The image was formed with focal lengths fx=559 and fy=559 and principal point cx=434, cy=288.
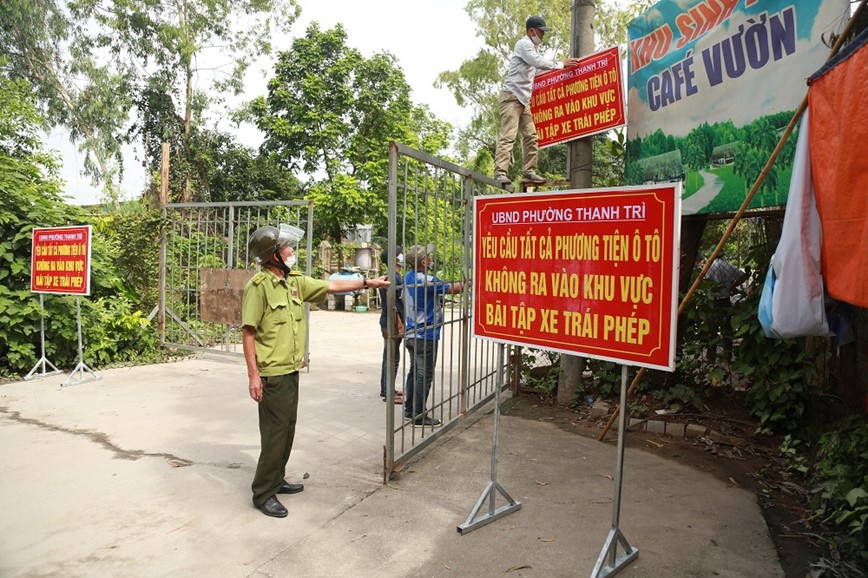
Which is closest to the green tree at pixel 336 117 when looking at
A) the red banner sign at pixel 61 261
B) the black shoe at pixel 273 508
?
the red banner sign at pixel 61 261

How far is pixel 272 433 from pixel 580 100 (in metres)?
4.09

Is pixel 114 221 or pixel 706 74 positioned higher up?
pixel 706 74

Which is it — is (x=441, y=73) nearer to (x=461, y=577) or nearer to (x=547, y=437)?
(x=547, y=437)

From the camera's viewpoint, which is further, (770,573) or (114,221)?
(114,221)

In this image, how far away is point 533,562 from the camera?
9.45 feet

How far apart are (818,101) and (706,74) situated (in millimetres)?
→ 2266

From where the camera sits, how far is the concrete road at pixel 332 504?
9.48ft

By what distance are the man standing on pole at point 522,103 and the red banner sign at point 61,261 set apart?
15.9 ft

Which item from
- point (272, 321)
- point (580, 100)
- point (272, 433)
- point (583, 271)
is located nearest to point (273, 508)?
point (272, 433)

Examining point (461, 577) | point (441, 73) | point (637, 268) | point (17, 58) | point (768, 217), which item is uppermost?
point (441, 73)

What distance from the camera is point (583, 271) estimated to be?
2902 millimetres

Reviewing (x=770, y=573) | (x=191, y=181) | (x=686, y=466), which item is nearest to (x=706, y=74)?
(x=686, y=466)

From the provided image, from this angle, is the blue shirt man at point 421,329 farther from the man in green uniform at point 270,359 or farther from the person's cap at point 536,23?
the person's cap at point 536,23

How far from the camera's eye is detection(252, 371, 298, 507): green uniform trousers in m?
3.48
